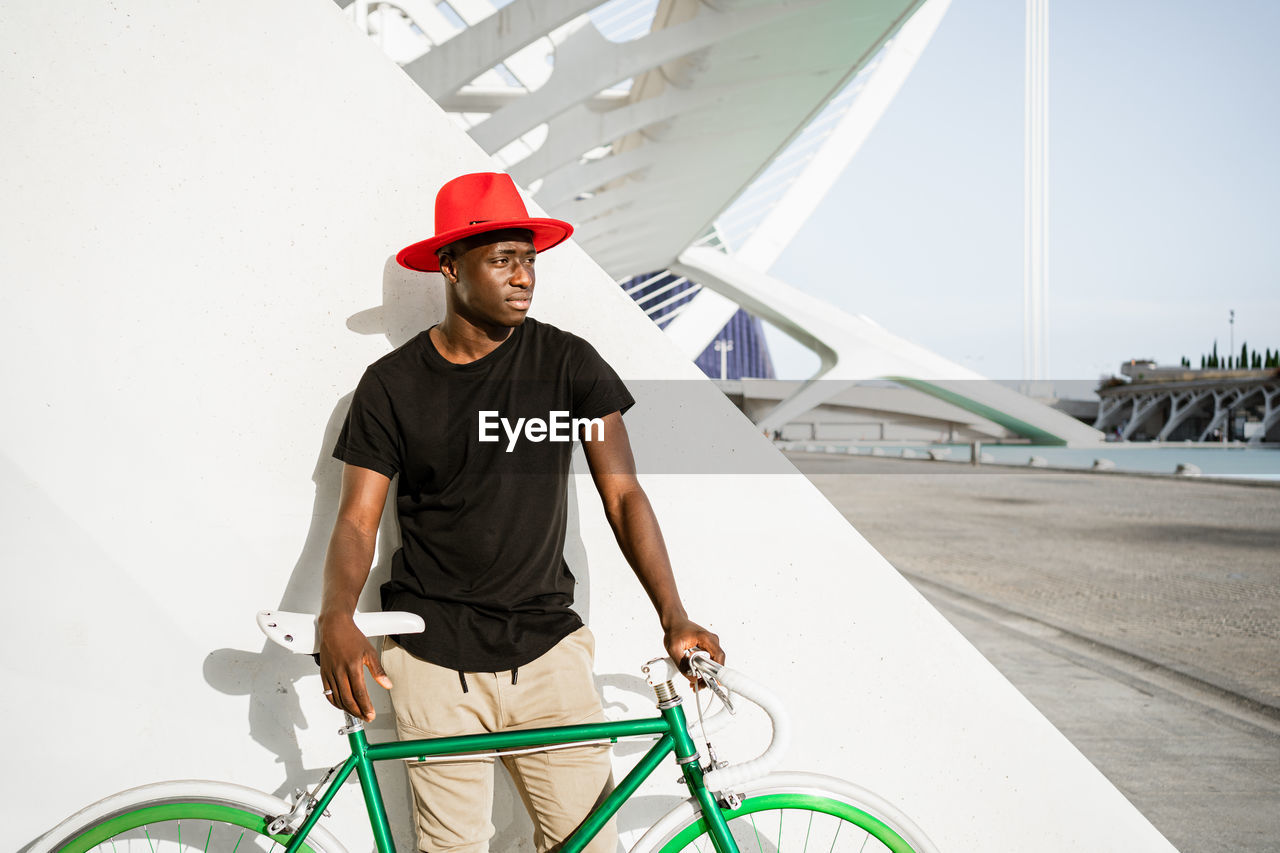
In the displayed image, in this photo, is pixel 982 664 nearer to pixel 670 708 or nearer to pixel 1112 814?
pixel 1112 814

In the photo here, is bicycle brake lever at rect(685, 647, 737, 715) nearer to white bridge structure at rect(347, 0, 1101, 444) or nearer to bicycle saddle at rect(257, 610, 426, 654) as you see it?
bicycle saddle at rect(257, 610, 426, 654)

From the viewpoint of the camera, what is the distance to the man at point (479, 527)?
1.73 m

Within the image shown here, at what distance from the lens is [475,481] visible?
69.0 inches

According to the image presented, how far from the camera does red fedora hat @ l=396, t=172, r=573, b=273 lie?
1.73m

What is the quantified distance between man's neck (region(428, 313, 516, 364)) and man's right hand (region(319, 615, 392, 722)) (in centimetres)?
55

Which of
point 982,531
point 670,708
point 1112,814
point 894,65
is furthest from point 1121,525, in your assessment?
point 894,65

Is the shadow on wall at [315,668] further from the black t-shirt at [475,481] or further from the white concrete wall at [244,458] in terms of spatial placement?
the black t-shirt at [475,481]

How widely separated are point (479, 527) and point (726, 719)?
0.58 meters

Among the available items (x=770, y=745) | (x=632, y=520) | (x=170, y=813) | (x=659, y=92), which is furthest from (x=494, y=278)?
(x=659, y=92)

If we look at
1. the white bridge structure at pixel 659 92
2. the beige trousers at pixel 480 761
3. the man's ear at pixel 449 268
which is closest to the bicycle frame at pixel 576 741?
the beige trousers at pixel 480 761

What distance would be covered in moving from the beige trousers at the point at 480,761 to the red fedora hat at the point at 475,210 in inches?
31.9

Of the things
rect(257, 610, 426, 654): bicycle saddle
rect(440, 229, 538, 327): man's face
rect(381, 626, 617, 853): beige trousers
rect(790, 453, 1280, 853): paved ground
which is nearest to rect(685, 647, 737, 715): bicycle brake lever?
rect(381, 626, 617, 853): beige trousers

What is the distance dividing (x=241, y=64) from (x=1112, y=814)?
8.88 feet

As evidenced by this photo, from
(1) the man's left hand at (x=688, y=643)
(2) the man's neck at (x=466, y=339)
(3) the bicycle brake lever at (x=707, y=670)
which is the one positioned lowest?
(3) the bicycle brake lever at (x=707, y=670)
